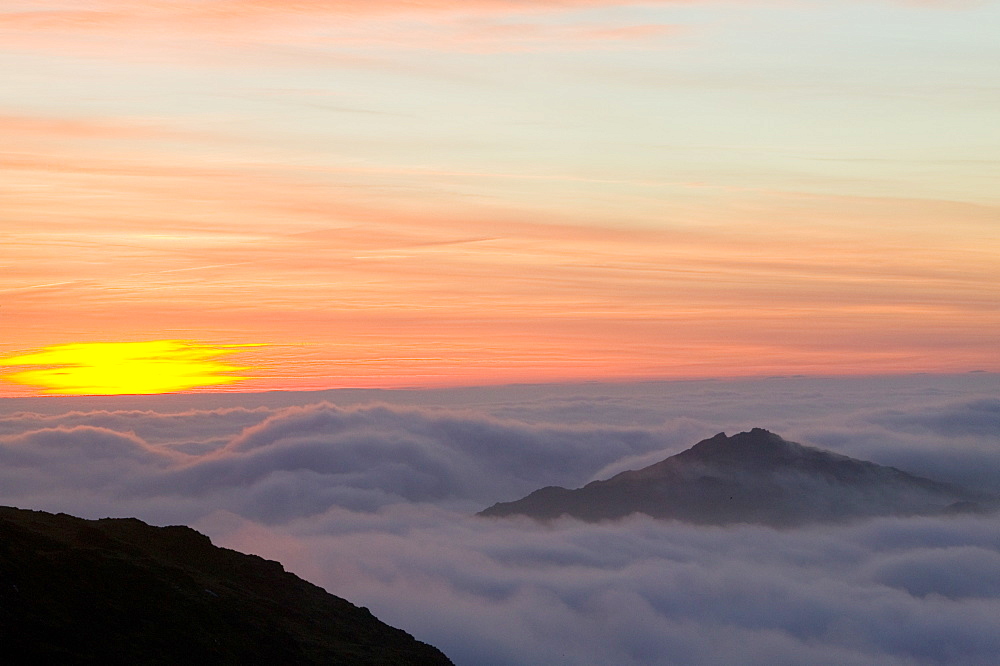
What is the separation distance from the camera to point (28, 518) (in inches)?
3556

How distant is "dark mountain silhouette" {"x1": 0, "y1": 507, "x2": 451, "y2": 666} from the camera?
2633 inches

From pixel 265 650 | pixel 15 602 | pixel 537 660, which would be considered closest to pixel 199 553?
pixel 265 650

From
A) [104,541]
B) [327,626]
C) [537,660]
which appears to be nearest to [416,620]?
[537,660]

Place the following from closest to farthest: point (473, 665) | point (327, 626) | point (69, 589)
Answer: point (69, 589), point (327, 626), point (473, 665)

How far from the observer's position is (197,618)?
8006 centimetres

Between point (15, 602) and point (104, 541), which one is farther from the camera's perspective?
point (104, 541)

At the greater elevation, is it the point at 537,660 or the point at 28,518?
the point at 28,518

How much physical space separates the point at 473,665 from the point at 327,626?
74.0 m

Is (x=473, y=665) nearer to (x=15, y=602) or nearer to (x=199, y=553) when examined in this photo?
(x=199, y=553)

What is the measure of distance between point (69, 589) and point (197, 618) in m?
10.7

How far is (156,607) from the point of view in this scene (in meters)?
77.8

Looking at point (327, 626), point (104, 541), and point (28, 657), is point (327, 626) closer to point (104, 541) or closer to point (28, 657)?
point (104, 541)

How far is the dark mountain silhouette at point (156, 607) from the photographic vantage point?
2633 inches

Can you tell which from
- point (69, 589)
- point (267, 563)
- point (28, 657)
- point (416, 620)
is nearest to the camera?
point (28, 657)
